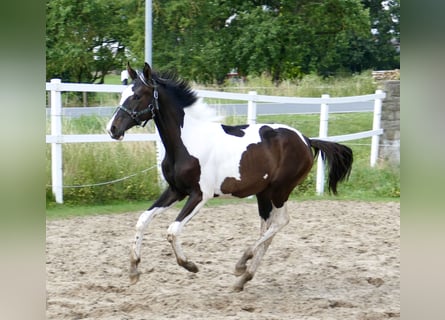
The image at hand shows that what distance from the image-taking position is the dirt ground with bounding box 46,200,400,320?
384cm

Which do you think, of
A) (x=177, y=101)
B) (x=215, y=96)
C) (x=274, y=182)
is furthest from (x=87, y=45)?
(x=274, y=182)

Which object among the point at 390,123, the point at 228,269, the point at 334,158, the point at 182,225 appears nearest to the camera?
the point at 182,225

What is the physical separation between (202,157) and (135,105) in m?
0.57

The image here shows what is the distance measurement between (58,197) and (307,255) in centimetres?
272

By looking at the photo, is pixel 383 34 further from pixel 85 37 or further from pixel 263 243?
pixel 263 243

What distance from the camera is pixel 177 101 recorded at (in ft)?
13.3

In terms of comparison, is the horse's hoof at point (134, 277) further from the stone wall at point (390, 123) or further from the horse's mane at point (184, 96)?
the stone wall at point (390, 123)

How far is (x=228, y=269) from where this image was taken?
4668 millimetres

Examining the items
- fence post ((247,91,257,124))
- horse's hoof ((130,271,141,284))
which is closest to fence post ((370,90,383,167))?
fence post ((247,91,257,124))

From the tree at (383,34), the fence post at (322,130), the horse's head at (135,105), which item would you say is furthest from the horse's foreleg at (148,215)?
the tree at (383,34)

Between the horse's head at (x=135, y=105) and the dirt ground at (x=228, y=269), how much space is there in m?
1.14

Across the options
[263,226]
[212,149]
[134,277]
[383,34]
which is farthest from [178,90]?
[383,34]

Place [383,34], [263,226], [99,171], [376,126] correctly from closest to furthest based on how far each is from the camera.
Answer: [263,226], [99,171], [383,34], [376,126]
